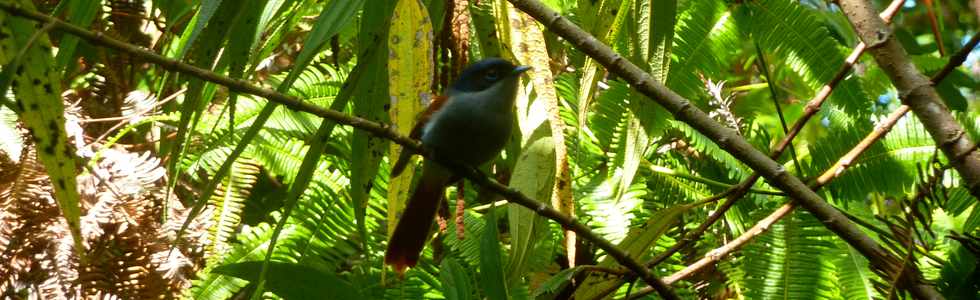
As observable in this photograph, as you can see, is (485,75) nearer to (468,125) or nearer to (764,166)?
(468,125)

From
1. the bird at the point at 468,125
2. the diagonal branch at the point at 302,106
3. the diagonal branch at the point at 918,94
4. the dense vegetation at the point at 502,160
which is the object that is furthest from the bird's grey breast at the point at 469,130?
the diagonal branch at the point at 918,94

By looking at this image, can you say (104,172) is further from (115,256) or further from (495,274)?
(495,274)

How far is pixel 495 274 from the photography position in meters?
1.90

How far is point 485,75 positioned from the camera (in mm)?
2441

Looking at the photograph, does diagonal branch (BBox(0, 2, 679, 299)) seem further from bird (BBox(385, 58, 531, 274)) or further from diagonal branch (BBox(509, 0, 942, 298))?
bird (BBox(385, 58, 531, 274))

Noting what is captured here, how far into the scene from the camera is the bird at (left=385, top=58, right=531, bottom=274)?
2.42m

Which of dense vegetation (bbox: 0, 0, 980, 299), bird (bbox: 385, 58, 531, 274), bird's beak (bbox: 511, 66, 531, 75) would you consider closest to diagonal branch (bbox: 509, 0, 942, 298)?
dense vegetation (bbox: 0, 0, 980, 299)

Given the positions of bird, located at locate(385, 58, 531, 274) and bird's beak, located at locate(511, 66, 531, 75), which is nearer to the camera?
bird's beak, located at locate(511, 66, 531, 75)

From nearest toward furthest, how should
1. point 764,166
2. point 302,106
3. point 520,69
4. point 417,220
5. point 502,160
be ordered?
point 302,106, point 764,166, point 520,69, point 417,220, point 502,160

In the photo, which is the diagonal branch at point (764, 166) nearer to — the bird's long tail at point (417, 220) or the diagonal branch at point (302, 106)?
the diagonal branch at point (302, 106)

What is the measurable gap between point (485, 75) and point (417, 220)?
1.30ft

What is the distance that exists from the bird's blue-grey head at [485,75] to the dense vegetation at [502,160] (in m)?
0.07

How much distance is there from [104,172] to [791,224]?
2.03 m

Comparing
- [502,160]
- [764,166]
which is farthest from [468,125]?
[764,166]
